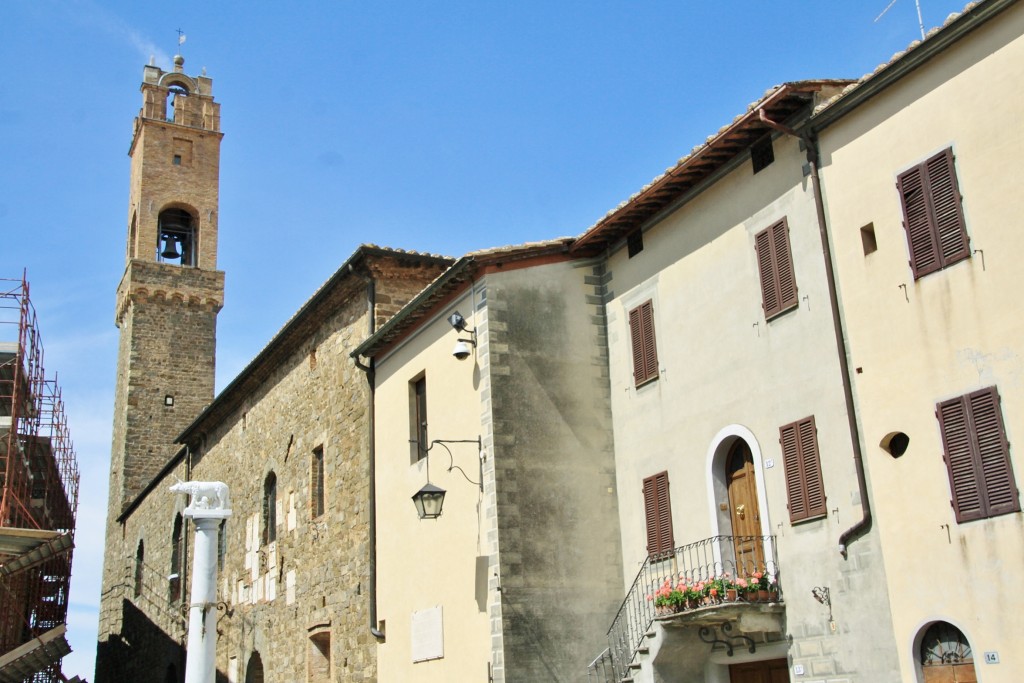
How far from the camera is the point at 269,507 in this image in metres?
23.3

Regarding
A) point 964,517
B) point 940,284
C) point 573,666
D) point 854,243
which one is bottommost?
point 573,666

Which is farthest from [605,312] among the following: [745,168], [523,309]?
[745,168]

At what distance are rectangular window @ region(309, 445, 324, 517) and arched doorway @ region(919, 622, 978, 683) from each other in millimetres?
13034

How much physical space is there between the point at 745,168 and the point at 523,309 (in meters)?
3.73

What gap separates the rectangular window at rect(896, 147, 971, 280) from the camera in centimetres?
990

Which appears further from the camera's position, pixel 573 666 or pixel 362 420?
pixel 362 420

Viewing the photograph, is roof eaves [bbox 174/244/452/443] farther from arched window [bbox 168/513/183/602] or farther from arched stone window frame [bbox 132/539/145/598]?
arched stone window frame [bbox 132/539/145/598]

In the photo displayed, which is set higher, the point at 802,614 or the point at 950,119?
the point at 950,119

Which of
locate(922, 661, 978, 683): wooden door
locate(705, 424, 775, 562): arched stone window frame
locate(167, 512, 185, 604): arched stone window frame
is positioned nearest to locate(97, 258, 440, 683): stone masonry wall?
locate(167, 512, 185, 604): arched stone window frame

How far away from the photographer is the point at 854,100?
433 inches

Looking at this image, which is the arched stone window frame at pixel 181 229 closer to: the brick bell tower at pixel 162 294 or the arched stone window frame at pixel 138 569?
the brick bell tower at pixel 162 294

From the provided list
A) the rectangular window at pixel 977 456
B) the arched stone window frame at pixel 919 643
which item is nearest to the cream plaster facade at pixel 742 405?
the arched stone window frame at pixel 919 643

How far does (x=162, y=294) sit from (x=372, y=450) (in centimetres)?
2256

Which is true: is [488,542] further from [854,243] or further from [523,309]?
[854,243]
